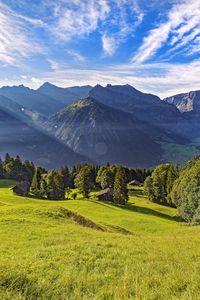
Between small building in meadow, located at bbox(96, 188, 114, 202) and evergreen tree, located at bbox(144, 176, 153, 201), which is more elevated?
evergreen tree, located at bbox(144, 176, 153, 201)

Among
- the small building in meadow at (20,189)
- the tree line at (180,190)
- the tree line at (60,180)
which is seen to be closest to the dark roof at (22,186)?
the small building in meadow at (20,189)

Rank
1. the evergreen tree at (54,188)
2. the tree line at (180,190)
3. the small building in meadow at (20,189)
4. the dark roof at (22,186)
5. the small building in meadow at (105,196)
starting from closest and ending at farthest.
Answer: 1. the tree line at (180,190)
2. the small building in meadow at (20,189)
3. the dark roof at (22,186)
4. the small building in meadow at (105,196)
5. the evergreen tree at (54,188)

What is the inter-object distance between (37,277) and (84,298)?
2.84m

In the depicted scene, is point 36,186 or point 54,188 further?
point 36,186

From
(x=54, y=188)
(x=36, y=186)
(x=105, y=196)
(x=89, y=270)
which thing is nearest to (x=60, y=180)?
(x=54, y=188)

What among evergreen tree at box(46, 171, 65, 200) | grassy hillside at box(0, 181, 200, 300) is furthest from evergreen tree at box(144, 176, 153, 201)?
grassy hillside at box(0, 181, 200, 300)

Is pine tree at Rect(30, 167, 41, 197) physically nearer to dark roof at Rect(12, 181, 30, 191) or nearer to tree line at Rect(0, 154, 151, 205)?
tree line at Rect(0, 154, 151, 205)

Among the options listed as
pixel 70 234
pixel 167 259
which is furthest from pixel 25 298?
pixel 70 234

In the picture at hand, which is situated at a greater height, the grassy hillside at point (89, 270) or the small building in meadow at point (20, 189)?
the grassy hillside at point (89, 270)

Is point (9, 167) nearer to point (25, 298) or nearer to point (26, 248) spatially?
point (26, 248)

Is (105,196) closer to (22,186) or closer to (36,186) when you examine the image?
(36,186)

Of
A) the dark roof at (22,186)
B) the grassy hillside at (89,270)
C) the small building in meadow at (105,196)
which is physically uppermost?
the grassy hillside at (89,270)

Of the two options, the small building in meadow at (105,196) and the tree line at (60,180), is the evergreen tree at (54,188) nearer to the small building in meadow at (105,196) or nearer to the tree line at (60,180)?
the tree line at (60,180)

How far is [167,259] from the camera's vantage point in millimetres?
17500
